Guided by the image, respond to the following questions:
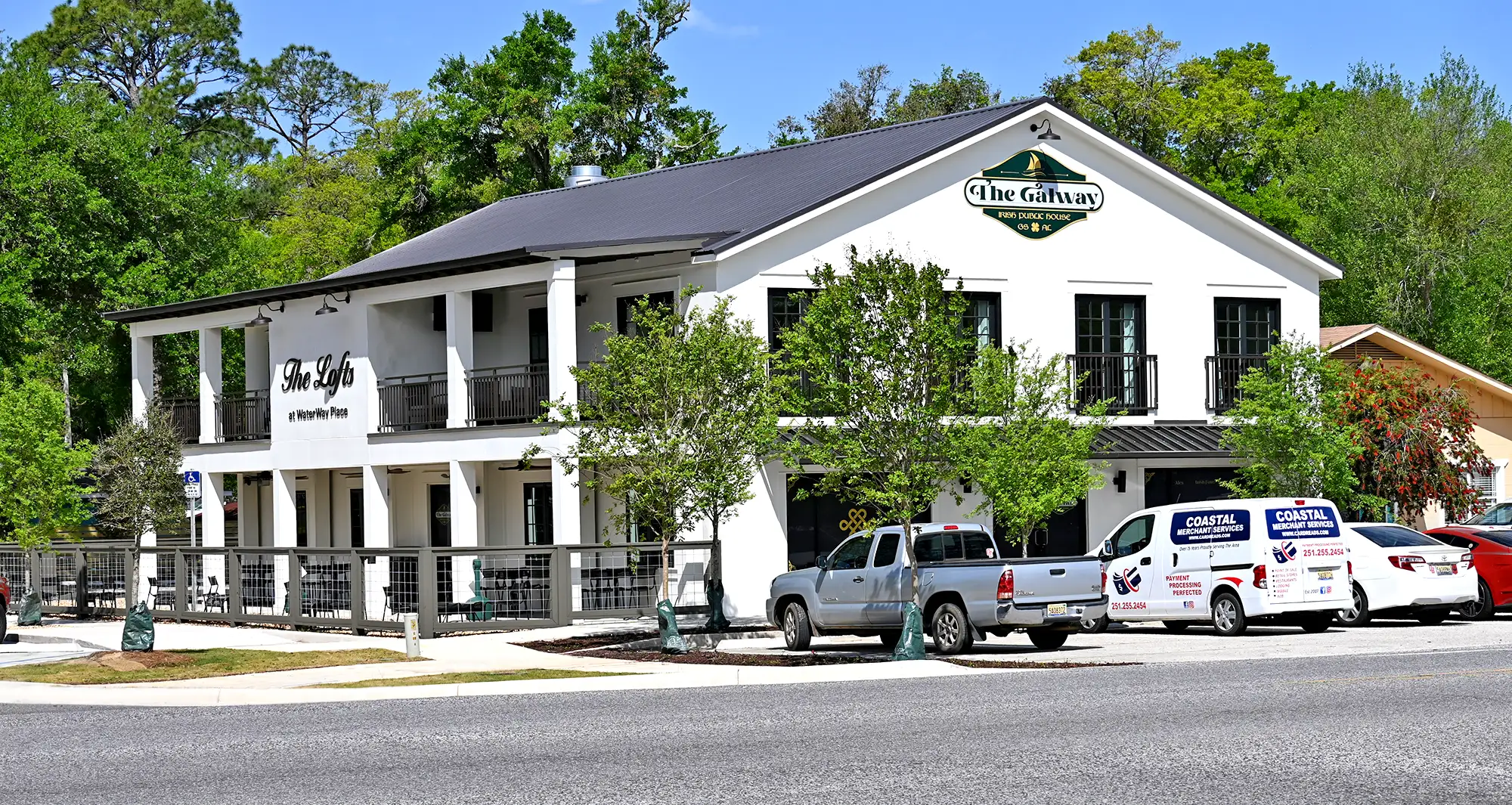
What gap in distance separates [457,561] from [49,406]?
403 inches

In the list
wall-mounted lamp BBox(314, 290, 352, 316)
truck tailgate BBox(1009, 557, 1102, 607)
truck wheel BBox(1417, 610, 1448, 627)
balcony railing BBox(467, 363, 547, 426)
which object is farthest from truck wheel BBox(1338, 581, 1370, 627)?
wall-mounted lamp BBox(314, 290, 352, 316)

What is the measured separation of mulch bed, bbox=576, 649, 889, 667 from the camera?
71.4 ft

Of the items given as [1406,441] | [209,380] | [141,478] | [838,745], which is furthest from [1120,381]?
[838,745]

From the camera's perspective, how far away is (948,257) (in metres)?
32.2

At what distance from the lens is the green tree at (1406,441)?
33812mm

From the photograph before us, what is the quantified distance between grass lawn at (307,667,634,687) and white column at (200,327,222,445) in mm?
17937

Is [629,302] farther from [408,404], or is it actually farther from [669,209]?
[408,404]

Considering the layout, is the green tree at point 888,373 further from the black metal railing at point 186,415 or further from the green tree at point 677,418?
the black metal railing at point 186,415

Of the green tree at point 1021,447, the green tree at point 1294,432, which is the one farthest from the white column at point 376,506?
the green tree at point 1294,432

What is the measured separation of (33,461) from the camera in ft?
106

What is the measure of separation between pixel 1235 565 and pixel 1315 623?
2215 mm

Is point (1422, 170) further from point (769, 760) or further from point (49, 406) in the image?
point (769, 760)

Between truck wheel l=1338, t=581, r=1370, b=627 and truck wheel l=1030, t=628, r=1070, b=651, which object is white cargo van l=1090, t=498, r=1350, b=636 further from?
truck wheel l=1030, t=628, r=1070, b=651

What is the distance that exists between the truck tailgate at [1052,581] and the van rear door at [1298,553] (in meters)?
3.52
